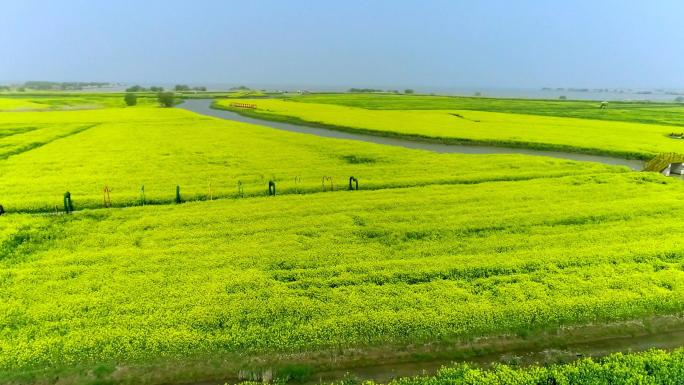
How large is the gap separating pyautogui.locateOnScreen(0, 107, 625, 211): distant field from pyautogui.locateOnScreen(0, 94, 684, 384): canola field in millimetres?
227

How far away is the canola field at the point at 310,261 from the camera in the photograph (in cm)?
931

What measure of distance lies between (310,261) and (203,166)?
603 inches

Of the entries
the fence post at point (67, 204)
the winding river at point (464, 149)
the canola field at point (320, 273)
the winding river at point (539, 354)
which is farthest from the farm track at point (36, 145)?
the winding river at point (539, 354)

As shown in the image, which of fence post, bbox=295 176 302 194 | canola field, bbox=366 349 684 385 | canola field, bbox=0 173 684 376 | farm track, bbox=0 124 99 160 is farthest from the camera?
farm track, bbox=0 124 99 160

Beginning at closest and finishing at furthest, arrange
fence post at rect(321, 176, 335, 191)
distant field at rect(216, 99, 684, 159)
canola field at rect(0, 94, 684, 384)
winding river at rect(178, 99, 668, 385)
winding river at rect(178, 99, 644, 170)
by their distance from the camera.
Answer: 1. winding river at rect(178, 99, 668, 385)
2. canola field at rect(0, 94, 684, 384)
3. fence post at rect(321, 176, 335, 191)
4. winding river at rect(178, 99, 644, 170)
5. distant field at rect(216, 99, 684, 159)

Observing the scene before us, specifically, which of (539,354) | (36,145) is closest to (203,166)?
(36,145)

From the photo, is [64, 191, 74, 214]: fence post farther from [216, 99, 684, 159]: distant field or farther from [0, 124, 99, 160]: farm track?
[216, 99, 684, 159]: distant field

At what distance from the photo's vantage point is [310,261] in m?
12.7

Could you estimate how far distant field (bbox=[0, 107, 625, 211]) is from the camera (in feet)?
66.3

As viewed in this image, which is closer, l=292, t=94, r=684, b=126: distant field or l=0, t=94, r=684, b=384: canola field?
l=0, t=94, r=684, b=384: canola field

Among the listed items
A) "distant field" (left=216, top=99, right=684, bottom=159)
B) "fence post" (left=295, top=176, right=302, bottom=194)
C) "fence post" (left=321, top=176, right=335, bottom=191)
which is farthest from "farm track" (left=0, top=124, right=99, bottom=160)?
"distant field" (left=216, top=99, right=684, bottom=159)

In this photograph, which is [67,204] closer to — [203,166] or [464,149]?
[203,166]

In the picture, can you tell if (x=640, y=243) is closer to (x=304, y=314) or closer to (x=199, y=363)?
(x=304, y=314)

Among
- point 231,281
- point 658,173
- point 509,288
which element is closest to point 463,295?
point 509,288
